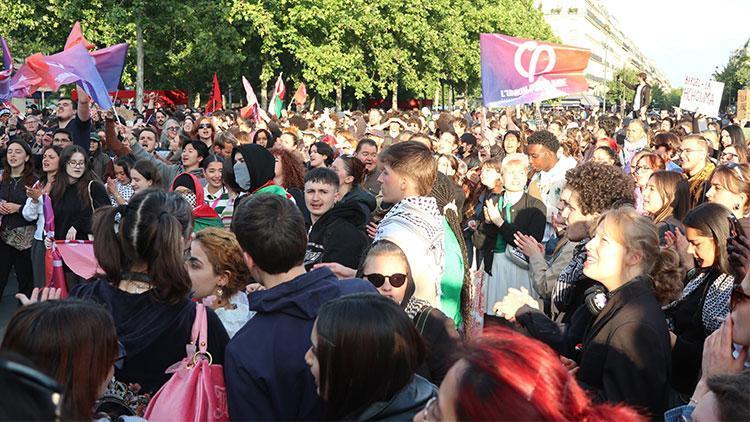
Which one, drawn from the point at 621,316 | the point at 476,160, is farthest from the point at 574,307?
the point at 476,160

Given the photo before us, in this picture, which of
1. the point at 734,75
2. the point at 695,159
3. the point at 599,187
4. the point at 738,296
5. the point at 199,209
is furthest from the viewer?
the point at 734,75

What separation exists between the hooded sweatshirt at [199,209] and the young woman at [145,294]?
2.68 metres

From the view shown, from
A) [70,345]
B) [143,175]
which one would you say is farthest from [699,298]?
[143,175]

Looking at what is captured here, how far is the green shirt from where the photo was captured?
4.84 m

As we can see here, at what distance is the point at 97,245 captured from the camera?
3.54 meters

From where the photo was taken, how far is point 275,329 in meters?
2.98

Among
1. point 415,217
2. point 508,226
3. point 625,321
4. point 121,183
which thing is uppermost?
point 415,217

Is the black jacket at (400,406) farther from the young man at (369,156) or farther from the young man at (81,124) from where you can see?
the young man at (81,124)

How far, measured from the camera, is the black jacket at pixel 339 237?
5.37 meters

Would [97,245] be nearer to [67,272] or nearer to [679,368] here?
[679,368]

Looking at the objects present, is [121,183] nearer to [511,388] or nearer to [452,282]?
[452,282]

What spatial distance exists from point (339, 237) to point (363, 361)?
2952 millimetres

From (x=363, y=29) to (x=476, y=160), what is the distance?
1277 inches

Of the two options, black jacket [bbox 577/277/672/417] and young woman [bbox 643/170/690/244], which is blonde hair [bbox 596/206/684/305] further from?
young woman [bbox 643/170/690/244]
